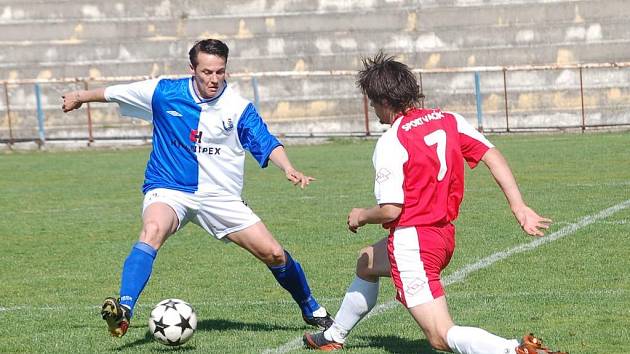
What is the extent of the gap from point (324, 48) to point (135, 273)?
22105 millimetres

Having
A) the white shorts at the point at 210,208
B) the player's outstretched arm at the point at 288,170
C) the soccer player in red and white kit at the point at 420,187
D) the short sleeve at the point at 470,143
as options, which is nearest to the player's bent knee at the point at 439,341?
the soccer player in red and white kit at the point at 420,187

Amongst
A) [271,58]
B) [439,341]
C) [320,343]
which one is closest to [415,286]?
[439,341]

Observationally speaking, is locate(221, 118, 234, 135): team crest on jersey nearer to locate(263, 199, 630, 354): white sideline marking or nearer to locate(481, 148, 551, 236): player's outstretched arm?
locate(263, 199, 630, 354): white sideline marking

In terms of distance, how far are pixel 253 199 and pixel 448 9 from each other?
14227mm

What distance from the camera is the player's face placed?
721cm

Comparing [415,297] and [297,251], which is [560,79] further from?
[415,297]

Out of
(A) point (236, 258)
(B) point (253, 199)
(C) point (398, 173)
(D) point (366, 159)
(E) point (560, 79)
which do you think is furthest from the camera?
(E) point (560, 79)

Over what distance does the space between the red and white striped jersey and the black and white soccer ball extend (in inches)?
62.7

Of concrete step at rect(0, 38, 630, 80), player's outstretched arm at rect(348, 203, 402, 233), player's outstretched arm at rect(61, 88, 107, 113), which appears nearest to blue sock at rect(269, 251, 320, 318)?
player's outstretched arm at rect(61, 88, 107, 113)

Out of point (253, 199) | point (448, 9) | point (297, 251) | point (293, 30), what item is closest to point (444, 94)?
point (448, 9)

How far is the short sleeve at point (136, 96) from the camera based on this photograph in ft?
25.1

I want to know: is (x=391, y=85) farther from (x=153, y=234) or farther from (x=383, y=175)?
(x=153, y=234)

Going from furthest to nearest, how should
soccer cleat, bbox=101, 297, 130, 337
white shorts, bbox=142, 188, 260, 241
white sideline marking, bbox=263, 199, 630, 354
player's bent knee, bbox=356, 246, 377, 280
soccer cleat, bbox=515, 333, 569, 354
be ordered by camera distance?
white shorts, bbox=142, 188, 260, 241
white sideline marking, bbox=263, 199, 630, 354
soccer cleat, bbox=101, 297, 130, 337
player's bent knee, bbox=356, 246, 377, 280
soccer cleat, bbox=515, 333, 569, 354

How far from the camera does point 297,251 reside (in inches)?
428
